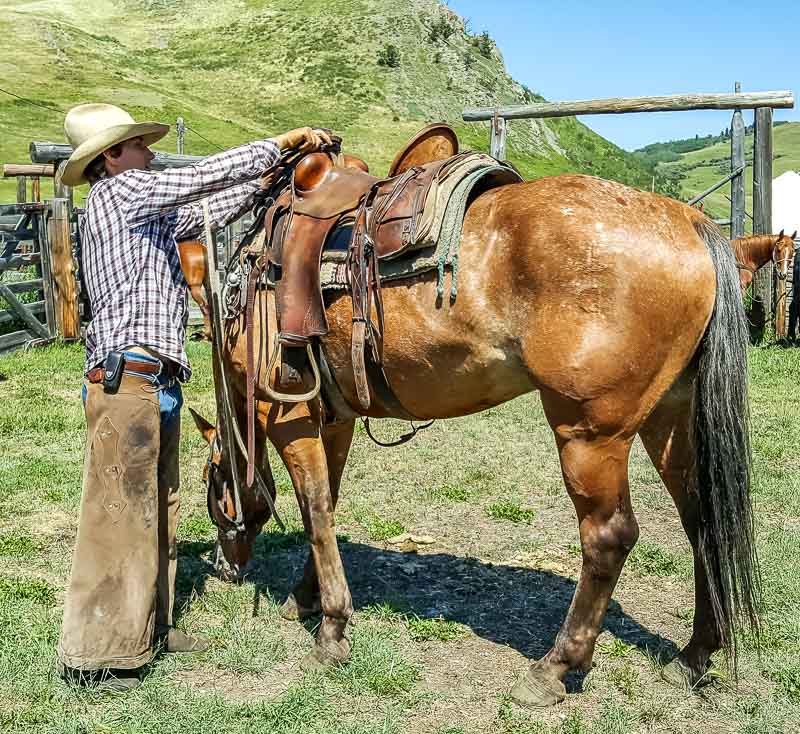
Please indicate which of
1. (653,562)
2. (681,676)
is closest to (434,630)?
(681,676)

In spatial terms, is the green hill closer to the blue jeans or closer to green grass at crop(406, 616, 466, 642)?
the blue jeans

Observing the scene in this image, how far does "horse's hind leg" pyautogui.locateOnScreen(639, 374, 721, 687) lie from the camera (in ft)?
11.7

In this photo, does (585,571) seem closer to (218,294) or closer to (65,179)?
(218,294)

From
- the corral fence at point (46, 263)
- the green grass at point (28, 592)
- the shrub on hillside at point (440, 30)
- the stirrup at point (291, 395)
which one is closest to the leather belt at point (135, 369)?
the stirrup at point (291, 395)

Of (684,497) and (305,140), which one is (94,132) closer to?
(305,140)

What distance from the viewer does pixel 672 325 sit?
3107 millimetres

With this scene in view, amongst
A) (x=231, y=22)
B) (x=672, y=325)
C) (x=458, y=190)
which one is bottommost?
(x=672, y=325)

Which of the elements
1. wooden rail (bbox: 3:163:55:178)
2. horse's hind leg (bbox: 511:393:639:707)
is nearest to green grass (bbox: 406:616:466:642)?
horse's hind leg (bbox: 511:393:639:707)

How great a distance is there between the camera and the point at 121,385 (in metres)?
3.42

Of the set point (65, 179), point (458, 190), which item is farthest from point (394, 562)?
point (65, 179)

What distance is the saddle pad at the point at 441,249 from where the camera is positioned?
330 cm

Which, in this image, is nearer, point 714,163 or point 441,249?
point 441,249

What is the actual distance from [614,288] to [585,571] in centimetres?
115

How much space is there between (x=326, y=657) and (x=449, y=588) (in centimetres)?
110
